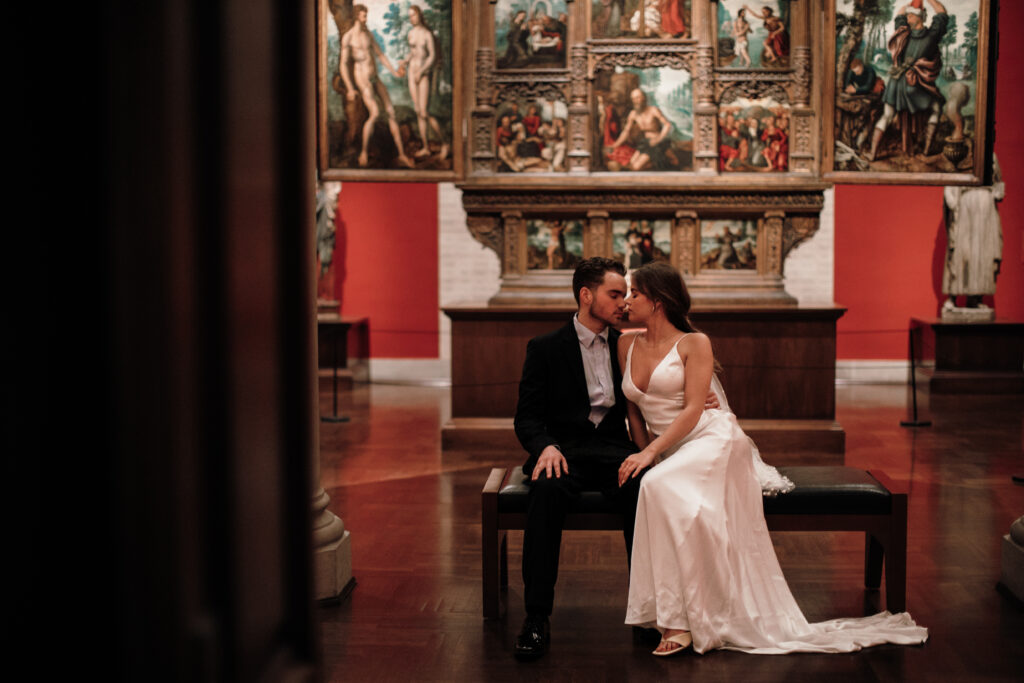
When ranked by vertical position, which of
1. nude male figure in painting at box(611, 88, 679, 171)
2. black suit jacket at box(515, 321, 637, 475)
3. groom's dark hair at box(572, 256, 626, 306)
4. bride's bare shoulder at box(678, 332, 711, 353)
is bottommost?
black suit jacket at box(515, 321, 637, 475)

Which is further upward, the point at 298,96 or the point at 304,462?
the point at 298,96

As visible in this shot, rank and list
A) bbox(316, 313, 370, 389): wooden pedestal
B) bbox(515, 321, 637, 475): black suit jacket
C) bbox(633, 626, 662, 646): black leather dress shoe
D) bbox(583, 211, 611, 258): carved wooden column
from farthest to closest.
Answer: bbox(316, 313, 370, 389): wooden pedestal
bbox(583, 211, 611, 258): carved wooden column
bbox(515, 321, 637, 475): black suit jacket
bbox(633, 626, 662, 646): black leather dress shoe

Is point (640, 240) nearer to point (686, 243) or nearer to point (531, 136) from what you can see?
point (686, 243)

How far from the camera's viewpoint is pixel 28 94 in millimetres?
614

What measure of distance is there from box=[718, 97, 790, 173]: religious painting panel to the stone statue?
458 centimetres

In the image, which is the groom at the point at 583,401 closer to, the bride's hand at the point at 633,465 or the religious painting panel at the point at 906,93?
the bride's hand at the point at 633,465

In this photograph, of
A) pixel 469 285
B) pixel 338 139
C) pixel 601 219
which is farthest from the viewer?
pixel 469 285

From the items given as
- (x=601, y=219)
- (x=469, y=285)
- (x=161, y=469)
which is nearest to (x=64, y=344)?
(x=161, y=469)

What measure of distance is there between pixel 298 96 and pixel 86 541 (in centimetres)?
38

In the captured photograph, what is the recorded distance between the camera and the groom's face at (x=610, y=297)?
4309 millimetres

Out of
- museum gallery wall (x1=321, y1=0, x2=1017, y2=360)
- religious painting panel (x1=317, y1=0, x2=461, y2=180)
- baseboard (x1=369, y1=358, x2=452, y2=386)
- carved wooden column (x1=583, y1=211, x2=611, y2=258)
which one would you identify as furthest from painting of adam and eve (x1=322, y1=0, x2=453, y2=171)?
baseboard (x1=369, y1=358, x2=452, y2=386)

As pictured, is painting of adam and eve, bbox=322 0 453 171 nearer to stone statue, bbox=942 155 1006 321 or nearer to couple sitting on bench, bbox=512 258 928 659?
couple sitting on bench, bbox=512 258 928 659

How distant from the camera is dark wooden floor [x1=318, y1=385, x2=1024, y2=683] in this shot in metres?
3.72

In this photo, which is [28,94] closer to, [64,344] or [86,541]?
[64,344]
